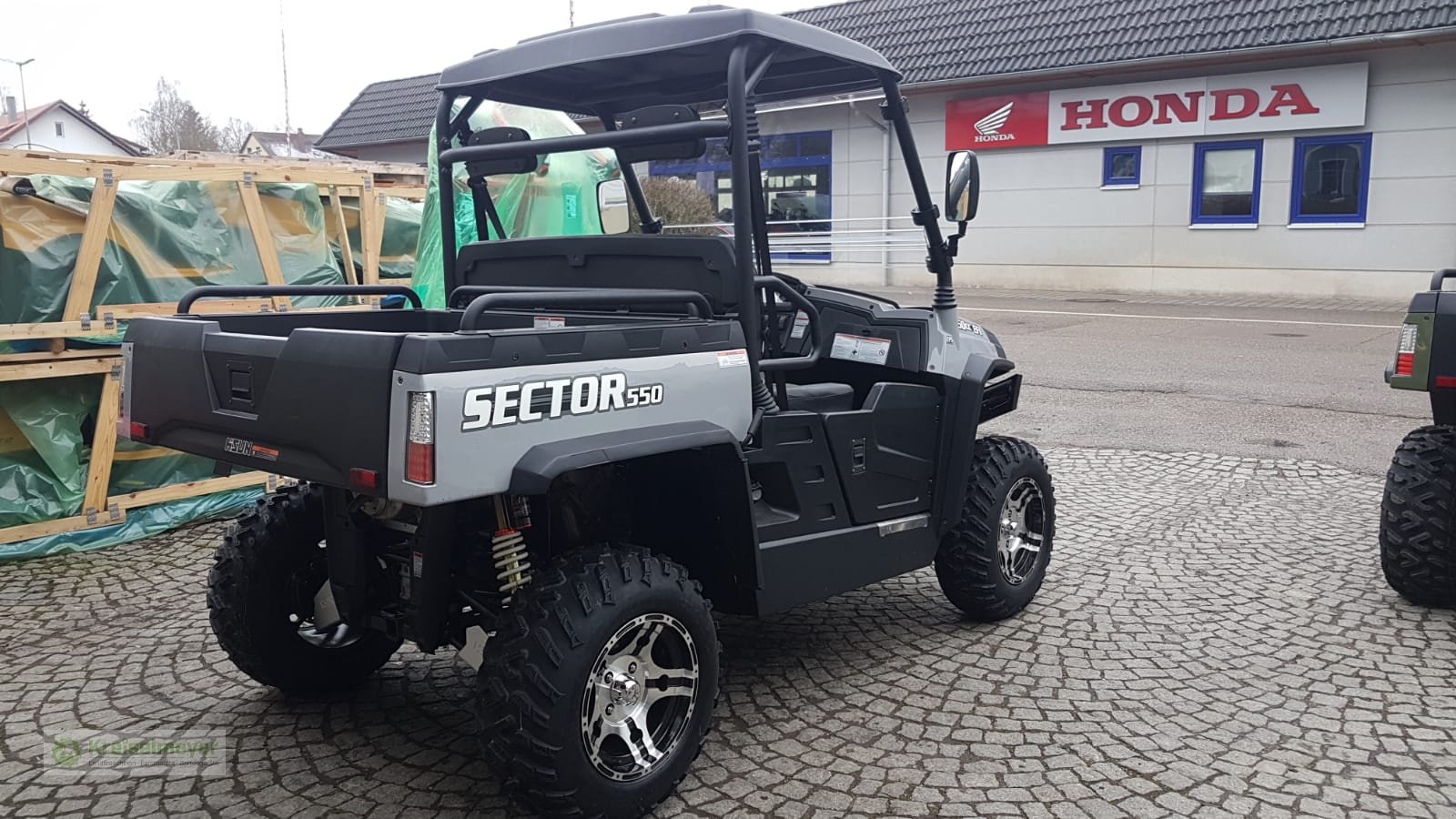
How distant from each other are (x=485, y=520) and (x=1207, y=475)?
5268 mm

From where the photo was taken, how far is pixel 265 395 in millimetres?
3025

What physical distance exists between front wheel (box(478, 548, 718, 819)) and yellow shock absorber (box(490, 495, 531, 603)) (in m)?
0.11

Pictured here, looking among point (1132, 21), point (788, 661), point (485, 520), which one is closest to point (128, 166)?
point (485, 520)

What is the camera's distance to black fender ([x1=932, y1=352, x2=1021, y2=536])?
438 cm

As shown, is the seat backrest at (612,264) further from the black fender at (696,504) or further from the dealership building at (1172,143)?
the dealership building at (1172,143)

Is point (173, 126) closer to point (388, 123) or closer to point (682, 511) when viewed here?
point (388, 123)

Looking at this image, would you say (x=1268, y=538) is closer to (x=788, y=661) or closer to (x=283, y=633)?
(x=788, y=661)

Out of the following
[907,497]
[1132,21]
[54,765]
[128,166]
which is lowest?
[54,765]

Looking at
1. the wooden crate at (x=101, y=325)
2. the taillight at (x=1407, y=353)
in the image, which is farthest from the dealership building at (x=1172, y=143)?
the taillight at (x=1407, y=353)

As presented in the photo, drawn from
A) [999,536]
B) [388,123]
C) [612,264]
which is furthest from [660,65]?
[388,123]

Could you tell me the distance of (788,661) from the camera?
4.29 m

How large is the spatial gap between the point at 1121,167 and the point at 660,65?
55.2ft

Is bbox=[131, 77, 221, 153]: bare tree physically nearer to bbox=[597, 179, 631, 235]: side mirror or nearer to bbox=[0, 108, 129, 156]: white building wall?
bbox=[0, 108, 129, 156]: white building wall

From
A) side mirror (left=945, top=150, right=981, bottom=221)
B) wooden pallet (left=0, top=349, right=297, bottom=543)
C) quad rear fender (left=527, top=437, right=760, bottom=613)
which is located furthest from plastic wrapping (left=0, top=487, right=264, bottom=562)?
side mirror (left=945, top=150, right=981, bottom=221)
